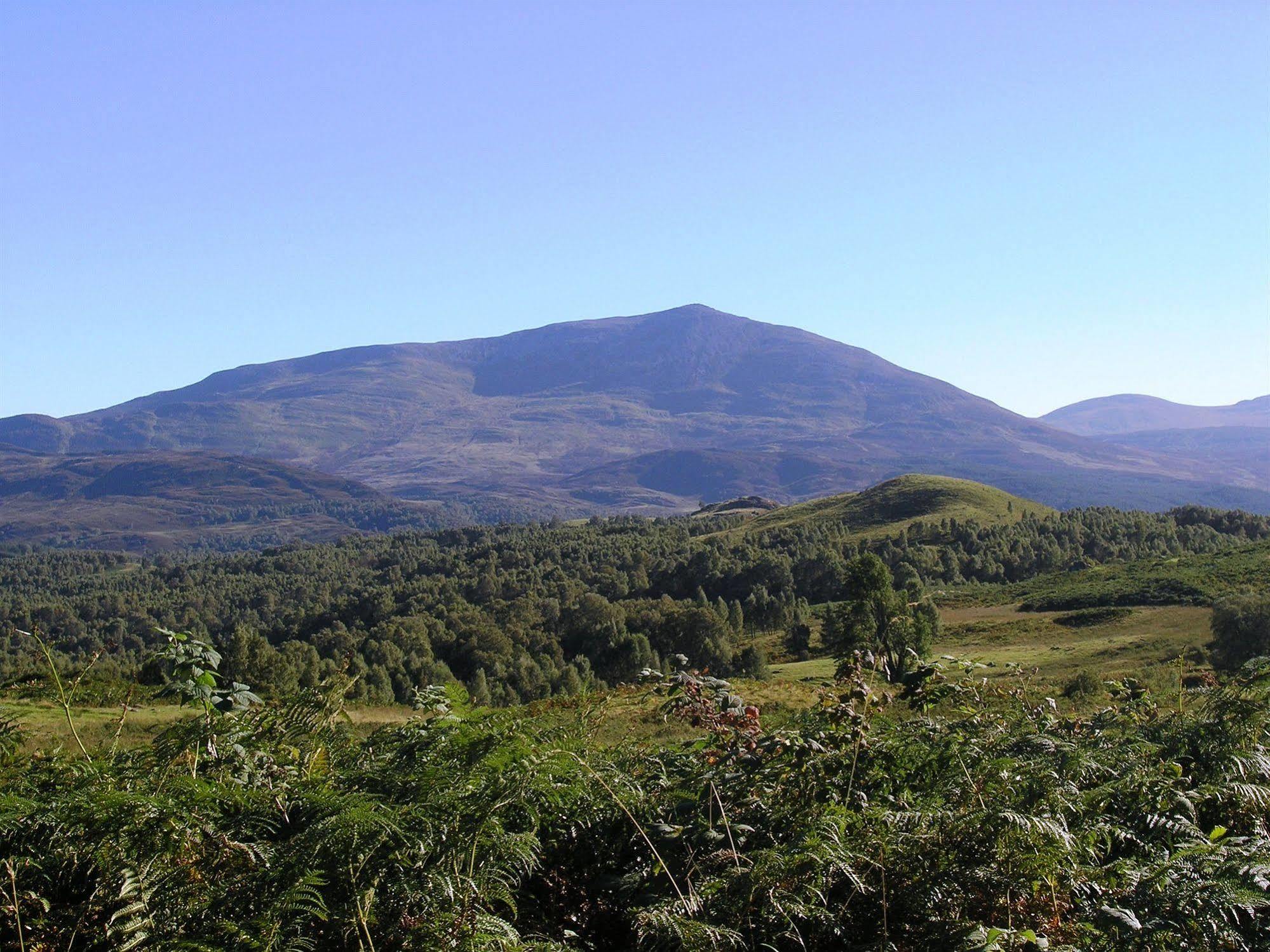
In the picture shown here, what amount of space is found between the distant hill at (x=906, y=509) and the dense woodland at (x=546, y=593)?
12.9ft

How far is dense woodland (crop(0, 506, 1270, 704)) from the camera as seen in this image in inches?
2263

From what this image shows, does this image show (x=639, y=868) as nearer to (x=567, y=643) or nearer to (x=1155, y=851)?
Result: (x=1155, y=851)

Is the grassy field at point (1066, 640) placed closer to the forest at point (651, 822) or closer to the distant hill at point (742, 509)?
the forest at point (651, 822)

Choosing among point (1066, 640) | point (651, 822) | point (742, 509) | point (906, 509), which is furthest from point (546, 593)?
point (742, 509)

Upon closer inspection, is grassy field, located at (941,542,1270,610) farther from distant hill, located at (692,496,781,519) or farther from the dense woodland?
distant hill, located at (692,496,781,519)

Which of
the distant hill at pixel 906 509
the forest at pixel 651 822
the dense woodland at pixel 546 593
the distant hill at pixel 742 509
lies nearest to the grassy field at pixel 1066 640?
the dense woodland at pixel 546 593

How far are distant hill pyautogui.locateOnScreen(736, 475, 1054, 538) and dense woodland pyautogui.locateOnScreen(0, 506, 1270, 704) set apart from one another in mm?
3929

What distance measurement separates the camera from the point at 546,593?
93.5 meters

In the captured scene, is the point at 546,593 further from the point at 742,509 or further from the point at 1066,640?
the point at 742,509

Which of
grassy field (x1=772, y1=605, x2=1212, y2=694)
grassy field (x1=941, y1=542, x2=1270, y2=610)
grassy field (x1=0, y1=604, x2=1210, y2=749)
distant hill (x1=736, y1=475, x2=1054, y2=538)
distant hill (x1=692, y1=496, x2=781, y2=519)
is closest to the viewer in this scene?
grassy field (x1=0, y1=604, x2=1210, y2=749)

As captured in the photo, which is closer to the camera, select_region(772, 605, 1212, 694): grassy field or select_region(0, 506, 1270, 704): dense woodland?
select_region(772, 605, 1212, 694): grassy field

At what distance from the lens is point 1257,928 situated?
126 inches

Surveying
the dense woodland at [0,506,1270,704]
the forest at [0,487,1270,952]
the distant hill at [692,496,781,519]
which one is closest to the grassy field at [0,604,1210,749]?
the forest at [0,487,1270,952]

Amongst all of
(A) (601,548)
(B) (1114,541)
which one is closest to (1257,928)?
(B) (1114,541)
